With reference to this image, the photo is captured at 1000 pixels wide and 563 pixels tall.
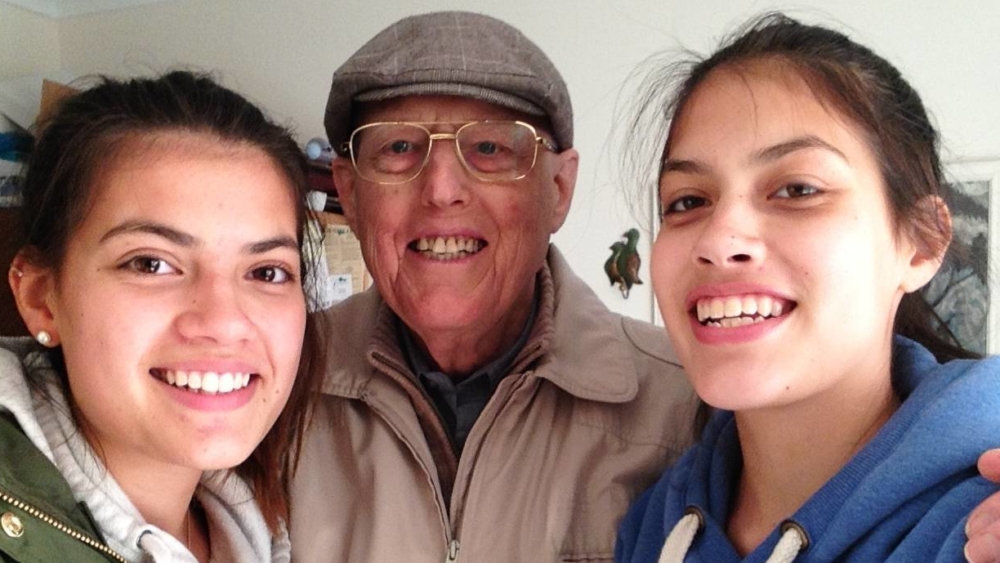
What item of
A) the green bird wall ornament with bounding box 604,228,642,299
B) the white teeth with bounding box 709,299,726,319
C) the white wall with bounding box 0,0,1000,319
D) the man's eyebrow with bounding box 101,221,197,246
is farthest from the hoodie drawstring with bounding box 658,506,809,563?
the green bird wall ornament with bounding box 604,228,642,299

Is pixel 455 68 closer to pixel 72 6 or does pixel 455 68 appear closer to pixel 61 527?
pixel 61 527

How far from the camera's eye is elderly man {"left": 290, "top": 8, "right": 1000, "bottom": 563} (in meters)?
1.17

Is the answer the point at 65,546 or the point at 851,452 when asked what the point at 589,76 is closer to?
the point at 851,452

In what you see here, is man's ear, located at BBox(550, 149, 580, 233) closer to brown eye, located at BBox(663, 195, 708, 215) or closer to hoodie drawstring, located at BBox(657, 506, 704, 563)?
brown eye, located at BBox(663, 195, 708, 215)

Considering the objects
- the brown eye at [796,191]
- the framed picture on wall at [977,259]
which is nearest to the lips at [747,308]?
the brown eye at [796,191]

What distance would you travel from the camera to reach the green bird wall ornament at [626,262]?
314 cm

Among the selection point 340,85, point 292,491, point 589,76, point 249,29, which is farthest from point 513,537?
point 249,29

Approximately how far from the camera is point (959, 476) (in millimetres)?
763

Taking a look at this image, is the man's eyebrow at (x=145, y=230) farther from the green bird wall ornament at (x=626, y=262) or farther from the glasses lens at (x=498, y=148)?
the green bird wall ornament at (x=626, y=262)

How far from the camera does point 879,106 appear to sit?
920 mm

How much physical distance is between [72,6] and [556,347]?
378 centimetres

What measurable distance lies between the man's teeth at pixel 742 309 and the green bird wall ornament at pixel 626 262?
2.26m

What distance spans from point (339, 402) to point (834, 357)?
79 cm

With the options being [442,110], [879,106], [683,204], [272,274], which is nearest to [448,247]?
[442,110]
